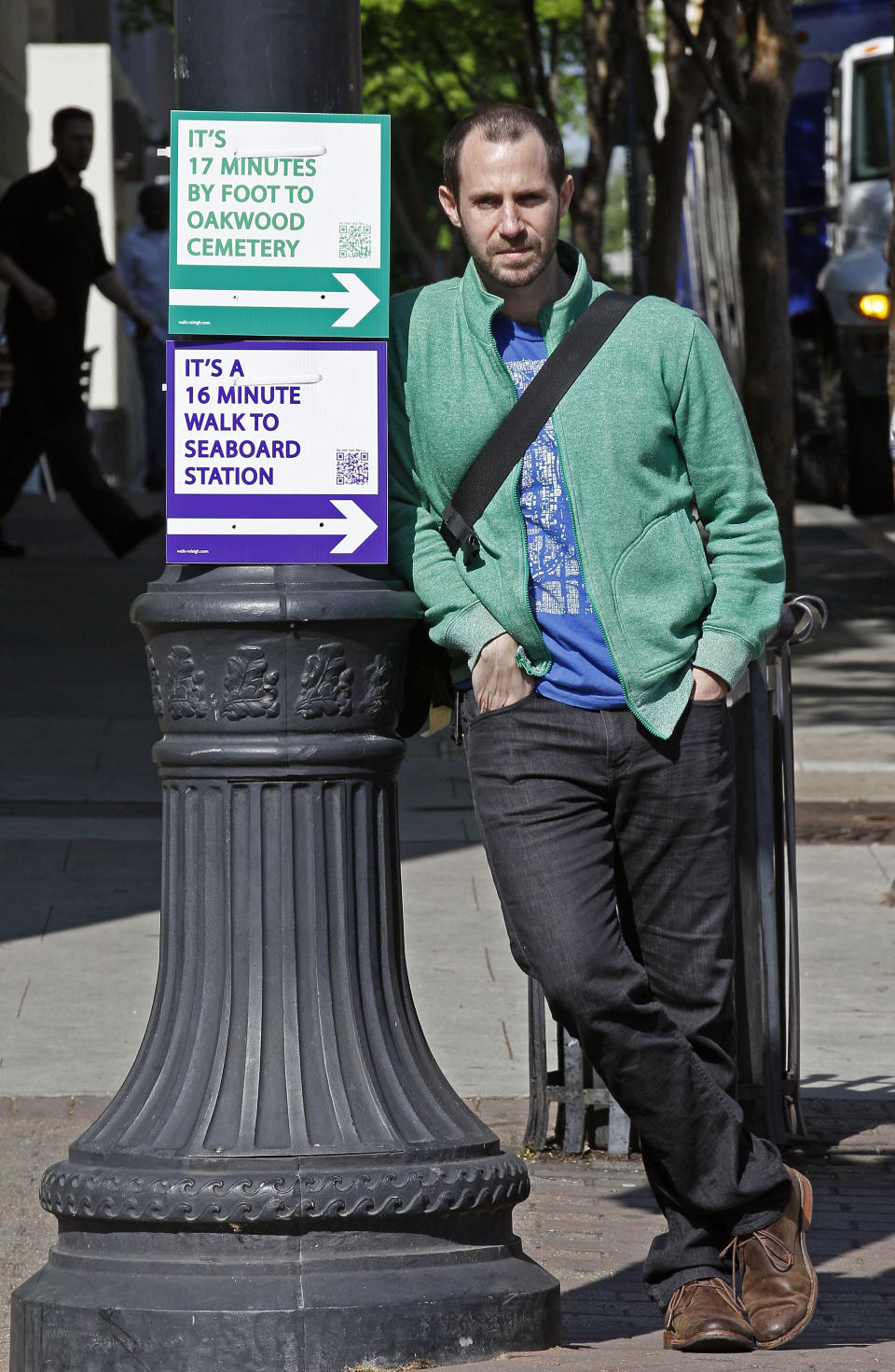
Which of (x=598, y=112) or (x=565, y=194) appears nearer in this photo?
(x=565, y=194)

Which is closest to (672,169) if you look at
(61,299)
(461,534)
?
(61,299)

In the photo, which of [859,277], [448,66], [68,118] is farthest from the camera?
[448,66]

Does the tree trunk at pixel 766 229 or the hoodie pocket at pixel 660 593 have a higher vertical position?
the tree trunk at pixel 766 229

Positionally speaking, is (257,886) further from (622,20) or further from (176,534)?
(622,20)

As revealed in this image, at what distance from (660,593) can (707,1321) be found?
117 centimetres

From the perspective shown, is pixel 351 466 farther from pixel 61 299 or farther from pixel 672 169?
pixel 672 169

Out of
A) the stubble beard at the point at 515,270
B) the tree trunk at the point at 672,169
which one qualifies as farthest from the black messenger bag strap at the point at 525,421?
the tree trunk at the point at 672,169

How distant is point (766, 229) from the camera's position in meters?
12.8

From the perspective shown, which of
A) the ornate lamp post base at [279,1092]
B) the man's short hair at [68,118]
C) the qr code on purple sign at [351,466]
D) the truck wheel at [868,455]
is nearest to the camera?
the ornate lamp post base at [279,1092]

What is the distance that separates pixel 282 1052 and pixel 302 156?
135cm

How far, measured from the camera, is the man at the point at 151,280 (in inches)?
724

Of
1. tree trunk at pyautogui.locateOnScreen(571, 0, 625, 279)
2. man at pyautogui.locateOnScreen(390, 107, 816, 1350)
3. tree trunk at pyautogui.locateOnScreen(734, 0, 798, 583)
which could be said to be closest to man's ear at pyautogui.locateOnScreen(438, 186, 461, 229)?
man at pyautogui.locateOnScreen(390, 107, 816, 1350)

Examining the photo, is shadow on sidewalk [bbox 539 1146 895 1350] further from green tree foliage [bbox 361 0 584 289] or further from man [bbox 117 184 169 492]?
green tree foliage [bbox 361 0 584 289]

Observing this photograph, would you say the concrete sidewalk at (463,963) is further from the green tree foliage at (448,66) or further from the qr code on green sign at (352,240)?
the green tree foliage at (448,66)
